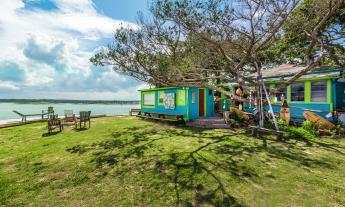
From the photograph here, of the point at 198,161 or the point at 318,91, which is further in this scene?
the point at 318,91

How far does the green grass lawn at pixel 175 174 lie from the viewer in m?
3.84

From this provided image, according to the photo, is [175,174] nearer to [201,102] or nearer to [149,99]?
[201,102]

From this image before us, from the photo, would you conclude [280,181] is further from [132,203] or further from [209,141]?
[209,141]

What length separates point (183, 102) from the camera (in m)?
13.7

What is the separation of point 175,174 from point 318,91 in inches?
439

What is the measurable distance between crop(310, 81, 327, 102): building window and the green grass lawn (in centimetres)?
441

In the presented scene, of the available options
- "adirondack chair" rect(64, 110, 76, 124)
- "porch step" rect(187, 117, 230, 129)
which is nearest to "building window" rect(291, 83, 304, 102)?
"porch step" rect(187, 117, 230, 129)

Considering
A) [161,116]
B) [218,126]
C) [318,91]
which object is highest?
[318,91]

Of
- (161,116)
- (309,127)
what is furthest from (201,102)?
(309,127)

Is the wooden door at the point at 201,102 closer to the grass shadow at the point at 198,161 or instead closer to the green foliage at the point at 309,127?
the grass shadow at the point at 198,161

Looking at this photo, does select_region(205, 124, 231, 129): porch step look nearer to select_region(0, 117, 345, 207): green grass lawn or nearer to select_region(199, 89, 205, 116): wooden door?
select_region(199, 89, 205, 116): wooden door

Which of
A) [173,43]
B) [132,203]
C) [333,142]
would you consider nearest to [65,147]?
[132,203]

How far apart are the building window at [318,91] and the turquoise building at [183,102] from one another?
619 centimetres

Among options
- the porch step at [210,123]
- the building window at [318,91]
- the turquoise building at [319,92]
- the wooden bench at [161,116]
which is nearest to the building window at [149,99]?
the wooden bench at [161,116]
